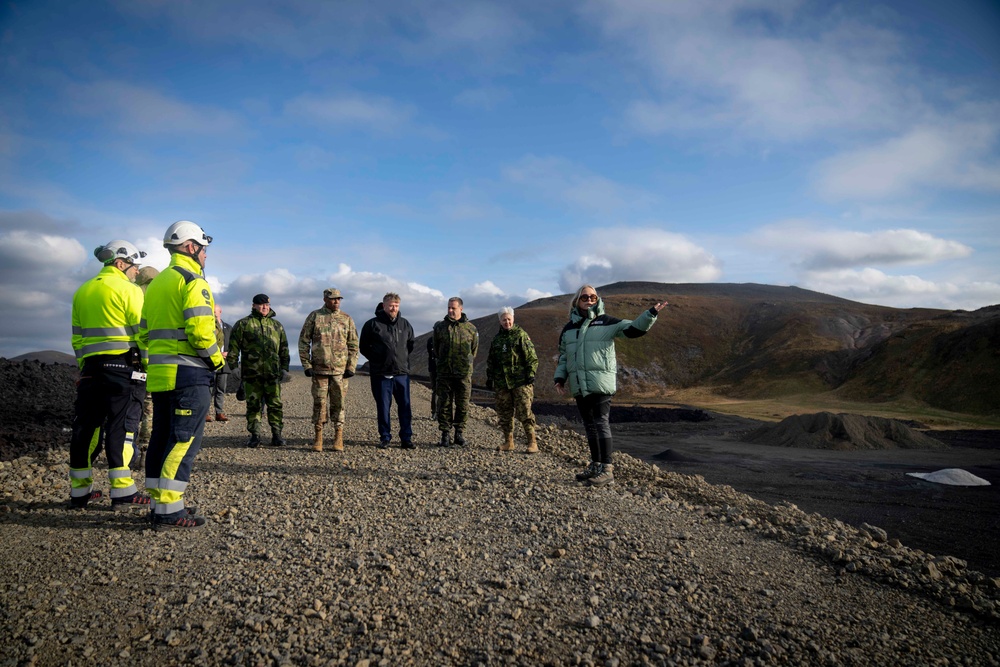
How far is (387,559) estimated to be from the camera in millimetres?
4645

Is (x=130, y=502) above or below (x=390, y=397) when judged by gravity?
below

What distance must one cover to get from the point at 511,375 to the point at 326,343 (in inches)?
113

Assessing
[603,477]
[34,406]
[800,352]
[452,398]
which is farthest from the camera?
[800,352]

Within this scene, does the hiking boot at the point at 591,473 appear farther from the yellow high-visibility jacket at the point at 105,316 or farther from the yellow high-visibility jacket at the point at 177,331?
the yellow high-visibility jacket at the point at 105,316

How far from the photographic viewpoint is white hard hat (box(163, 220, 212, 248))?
16.8 ft

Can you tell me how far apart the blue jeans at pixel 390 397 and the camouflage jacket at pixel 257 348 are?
1552mm

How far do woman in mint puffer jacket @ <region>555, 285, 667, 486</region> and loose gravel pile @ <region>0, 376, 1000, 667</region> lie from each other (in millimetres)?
547

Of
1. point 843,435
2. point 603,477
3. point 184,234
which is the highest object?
point 184,234

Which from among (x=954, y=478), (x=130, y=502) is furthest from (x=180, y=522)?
(x=954, y=478)

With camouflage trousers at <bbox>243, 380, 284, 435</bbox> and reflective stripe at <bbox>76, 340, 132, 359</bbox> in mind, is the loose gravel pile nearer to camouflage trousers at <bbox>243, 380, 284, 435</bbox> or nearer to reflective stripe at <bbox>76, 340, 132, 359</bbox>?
reflective stripe at <bbox>76, 340, 132, 359</bbox>

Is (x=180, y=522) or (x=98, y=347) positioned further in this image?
(x=98, y=347)

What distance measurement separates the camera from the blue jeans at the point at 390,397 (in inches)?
370

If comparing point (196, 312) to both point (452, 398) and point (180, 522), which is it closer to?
point (180, 522)

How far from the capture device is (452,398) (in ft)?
34.2
